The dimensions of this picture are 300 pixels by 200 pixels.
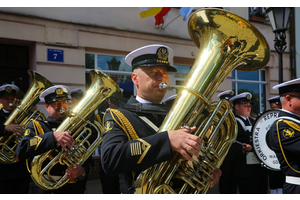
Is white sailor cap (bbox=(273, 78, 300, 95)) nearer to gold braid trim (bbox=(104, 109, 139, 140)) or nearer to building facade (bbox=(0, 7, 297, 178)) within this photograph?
gold braid trim (bbox=(104, 109, 139, 140))

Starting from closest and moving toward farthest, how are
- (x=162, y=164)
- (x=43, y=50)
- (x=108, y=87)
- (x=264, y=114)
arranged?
(x=162, y=164) → (x=108, y=87) → (x=264, y=114) → (x=43, y=50)

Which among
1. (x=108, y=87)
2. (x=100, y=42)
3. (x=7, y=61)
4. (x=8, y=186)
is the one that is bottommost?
(x=8, y=186)

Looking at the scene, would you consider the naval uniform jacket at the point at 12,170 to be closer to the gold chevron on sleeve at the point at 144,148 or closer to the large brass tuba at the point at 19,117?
the large brass tuba at the point at 19,117

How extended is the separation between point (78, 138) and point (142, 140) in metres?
2.07

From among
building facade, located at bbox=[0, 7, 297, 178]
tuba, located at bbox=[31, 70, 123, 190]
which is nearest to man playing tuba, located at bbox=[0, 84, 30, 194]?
tuba, located at bbox=[31, 70, 123, 190]

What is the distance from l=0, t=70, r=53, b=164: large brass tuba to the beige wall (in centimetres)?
208

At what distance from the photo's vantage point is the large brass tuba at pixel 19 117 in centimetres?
397

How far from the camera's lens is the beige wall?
6254 millimetres

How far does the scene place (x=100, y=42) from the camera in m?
7.19

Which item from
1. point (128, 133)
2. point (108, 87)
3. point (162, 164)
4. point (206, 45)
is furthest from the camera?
point (108, 87)

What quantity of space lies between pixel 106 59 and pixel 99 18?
1.09m

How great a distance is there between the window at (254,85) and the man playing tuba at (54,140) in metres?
7.37

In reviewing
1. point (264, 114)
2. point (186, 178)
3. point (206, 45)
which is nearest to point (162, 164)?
point (186, 178)

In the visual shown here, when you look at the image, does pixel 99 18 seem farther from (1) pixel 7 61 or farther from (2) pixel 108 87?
(2) pixel 108 87
